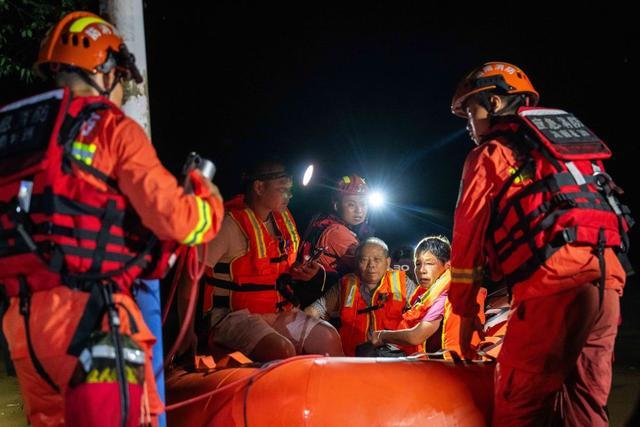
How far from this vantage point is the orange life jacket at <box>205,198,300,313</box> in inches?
181

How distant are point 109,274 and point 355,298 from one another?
3.58 metres

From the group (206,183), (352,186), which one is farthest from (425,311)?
(206,183)

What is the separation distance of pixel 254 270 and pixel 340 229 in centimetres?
227

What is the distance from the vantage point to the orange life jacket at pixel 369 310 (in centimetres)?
555

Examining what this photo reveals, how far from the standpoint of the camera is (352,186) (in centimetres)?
714

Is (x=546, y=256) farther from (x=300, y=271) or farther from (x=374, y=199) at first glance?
(x=374, y=199)

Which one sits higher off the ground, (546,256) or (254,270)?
(546,256)

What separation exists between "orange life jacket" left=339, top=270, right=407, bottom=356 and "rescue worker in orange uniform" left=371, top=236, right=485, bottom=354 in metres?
0.31

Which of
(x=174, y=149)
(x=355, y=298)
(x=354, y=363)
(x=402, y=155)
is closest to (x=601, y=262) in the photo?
(x=354, y=363)

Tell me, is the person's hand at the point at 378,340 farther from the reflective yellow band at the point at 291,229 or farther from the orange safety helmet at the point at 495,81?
the orange safety helmet at the point at 495,81

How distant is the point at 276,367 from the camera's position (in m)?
3.42

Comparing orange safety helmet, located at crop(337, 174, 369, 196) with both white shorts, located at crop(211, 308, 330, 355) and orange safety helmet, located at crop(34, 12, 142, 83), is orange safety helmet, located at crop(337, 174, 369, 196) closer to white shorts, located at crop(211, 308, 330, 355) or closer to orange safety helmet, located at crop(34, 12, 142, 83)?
white shorts, located at crop(211, 308, 330, 355)

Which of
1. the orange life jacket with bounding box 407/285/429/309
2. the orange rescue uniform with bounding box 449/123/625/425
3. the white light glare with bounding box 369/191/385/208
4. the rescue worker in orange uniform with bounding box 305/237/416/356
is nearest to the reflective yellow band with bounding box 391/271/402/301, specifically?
the rescue worker in orange uniform with bounding box 305/237/416/356

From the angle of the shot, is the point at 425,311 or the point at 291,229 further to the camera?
the point at 291,229
